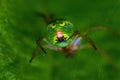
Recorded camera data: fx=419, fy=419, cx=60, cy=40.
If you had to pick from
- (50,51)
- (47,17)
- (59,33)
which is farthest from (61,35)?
(47,17)

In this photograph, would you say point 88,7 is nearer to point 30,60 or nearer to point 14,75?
point 30,60

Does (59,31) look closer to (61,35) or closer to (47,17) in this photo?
(61,35)

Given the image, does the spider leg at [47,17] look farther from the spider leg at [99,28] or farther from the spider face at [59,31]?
the spider leg at [99,28]

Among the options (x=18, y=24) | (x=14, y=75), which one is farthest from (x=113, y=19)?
(x=14, y=75)

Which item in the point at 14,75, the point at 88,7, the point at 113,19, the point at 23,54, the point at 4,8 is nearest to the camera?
the point at 14,75

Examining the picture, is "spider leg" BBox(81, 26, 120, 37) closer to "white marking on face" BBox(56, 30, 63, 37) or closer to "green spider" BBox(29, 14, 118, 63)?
"green spider" BBox(29, 14, 118, 63)

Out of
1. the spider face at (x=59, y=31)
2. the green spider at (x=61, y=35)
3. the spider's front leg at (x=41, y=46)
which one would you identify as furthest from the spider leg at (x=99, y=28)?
the spider's front leg at (x=41, y=46)
